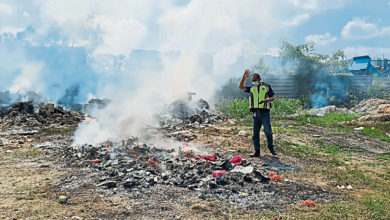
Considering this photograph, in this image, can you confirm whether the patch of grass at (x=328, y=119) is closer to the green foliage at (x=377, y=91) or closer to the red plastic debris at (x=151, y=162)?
the green foliage at (x=377, y=91)

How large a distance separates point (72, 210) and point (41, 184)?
1.60 metres

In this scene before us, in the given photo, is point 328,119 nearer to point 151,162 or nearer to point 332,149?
point 332,149

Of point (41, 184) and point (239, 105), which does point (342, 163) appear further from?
point (239, 105)

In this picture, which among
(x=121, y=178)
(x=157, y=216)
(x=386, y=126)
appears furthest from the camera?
(x=386, y=126)

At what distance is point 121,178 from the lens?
5.21 m

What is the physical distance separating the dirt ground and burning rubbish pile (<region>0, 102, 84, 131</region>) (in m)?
4.22

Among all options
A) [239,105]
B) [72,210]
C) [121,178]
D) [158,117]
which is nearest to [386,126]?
[239,105]

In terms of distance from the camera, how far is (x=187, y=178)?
5199mm

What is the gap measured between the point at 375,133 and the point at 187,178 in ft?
26.3

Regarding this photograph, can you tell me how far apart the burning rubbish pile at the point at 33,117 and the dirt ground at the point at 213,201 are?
422 centimetres

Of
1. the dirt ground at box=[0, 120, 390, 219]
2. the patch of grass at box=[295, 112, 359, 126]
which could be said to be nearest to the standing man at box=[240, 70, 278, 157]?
the dirt ground at box=[0, 120, 390, 219]

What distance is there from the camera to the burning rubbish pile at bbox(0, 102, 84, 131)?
43.7 ft

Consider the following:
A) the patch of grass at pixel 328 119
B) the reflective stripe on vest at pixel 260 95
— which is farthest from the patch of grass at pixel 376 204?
the patch of grass at pixel 328 119

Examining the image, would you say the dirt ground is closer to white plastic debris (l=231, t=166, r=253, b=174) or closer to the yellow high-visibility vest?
white plastic debris (l=231, t=166, r=253, b=174)
